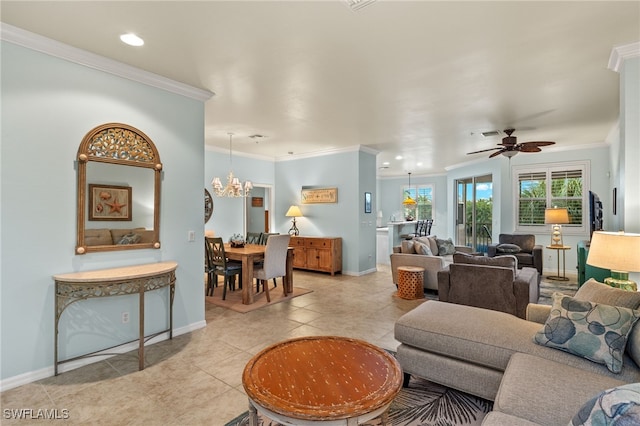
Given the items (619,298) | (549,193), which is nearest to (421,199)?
(549,193)

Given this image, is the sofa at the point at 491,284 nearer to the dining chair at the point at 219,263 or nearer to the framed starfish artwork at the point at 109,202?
the dining chair at the point at 219,263

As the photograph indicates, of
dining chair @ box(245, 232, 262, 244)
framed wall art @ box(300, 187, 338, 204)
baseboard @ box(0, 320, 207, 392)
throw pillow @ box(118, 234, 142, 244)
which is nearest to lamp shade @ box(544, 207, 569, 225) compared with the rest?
framed wall art @ box(300, 187, 338, 204)

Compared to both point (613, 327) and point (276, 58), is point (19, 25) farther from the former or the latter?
point (613, 327)

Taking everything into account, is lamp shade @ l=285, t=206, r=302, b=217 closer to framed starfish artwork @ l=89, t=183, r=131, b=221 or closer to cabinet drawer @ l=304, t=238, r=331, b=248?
cabinet drawer @ l=304, t=238, r=331, b=248

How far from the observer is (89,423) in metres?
2.02

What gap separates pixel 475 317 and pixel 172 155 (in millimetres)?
3287

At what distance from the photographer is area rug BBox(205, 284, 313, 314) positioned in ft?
14.6

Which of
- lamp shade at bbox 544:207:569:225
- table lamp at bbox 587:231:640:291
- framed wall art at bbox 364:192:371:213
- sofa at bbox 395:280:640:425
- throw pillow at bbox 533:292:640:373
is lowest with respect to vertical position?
sofa at bbox 395:280:640:425

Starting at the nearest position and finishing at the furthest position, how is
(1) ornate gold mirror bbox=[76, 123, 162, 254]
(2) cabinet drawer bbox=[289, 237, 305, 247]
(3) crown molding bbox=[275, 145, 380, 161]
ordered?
(1) ornate gold mirror bbox=[76, 123, 162, 254], (3) crown molding bbox=[275, 145, 380, 161], (2) cabinet drawer bbox=[289, 237, 305, 247]

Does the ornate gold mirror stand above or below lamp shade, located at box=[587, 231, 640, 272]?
above

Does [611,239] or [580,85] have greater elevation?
[580,85]

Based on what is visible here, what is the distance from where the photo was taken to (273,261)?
4742 mm

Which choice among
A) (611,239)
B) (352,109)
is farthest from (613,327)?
(352,109)

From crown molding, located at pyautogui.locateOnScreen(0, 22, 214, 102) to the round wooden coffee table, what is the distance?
2904 mm
